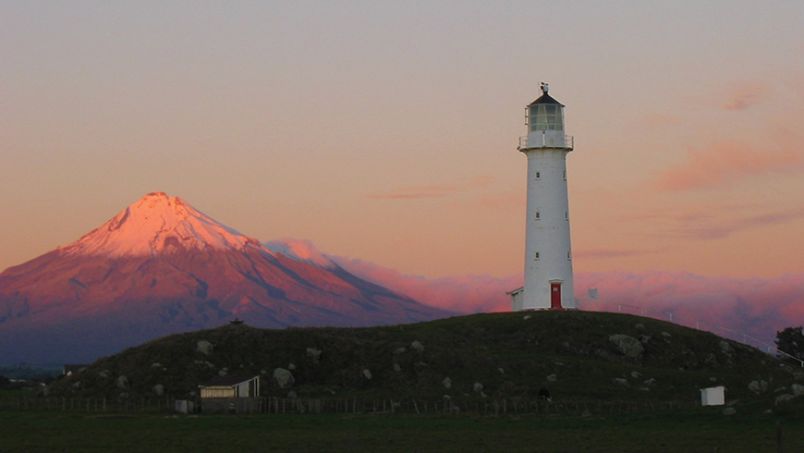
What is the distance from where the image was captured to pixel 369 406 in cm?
8919

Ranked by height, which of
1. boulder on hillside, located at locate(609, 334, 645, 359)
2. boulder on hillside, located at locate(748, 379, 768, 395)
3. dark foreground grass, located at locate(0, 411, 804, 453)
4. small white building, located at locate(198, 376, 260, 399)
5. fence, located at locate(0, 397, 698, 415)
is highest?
boulder on hillside, located at locate(609, 334, 645, 359)

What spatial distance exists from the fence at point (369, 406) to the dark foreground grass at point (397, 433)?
14.0 feet

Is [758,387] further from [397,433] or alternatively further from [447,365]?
[397,433]

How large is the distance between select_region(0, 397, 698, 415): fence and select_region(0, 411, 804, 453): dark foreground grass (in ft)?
14.0

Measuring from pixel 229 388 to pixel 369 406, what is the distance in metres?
8.84

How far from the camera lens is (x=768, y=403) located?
76000 millimetres

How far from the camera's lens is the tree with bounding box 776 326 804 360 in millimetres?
138250

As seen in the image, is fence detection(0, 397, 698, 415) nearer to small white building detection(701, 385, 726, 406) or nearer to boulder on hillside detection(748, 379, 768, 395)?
small white building detection(701, 385, 726, 406)

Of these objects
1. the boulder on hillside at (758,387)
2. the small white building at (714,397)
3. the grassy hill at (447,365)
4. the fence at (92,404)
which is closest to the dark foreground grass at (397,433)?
the fence at (92,404)

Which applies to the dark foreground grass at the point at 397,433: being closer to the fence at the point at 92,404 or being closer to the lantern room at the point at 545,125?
the fence at the point at 92,404

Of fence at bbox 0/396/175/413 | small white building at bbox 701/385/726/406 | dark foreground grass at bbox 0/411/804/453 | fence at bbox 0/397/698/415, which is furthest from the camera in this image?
fence at bbox 0/396/175/413

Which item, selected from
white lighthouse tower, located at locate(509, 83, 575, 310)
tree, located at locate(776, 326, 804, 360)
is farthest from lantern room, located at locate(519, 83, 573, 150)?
tree, located at locate(776, 326, 804, 360)

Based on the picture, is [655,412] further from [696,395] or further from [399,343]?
[399,343]

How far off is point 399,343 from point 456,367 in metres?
6.92
